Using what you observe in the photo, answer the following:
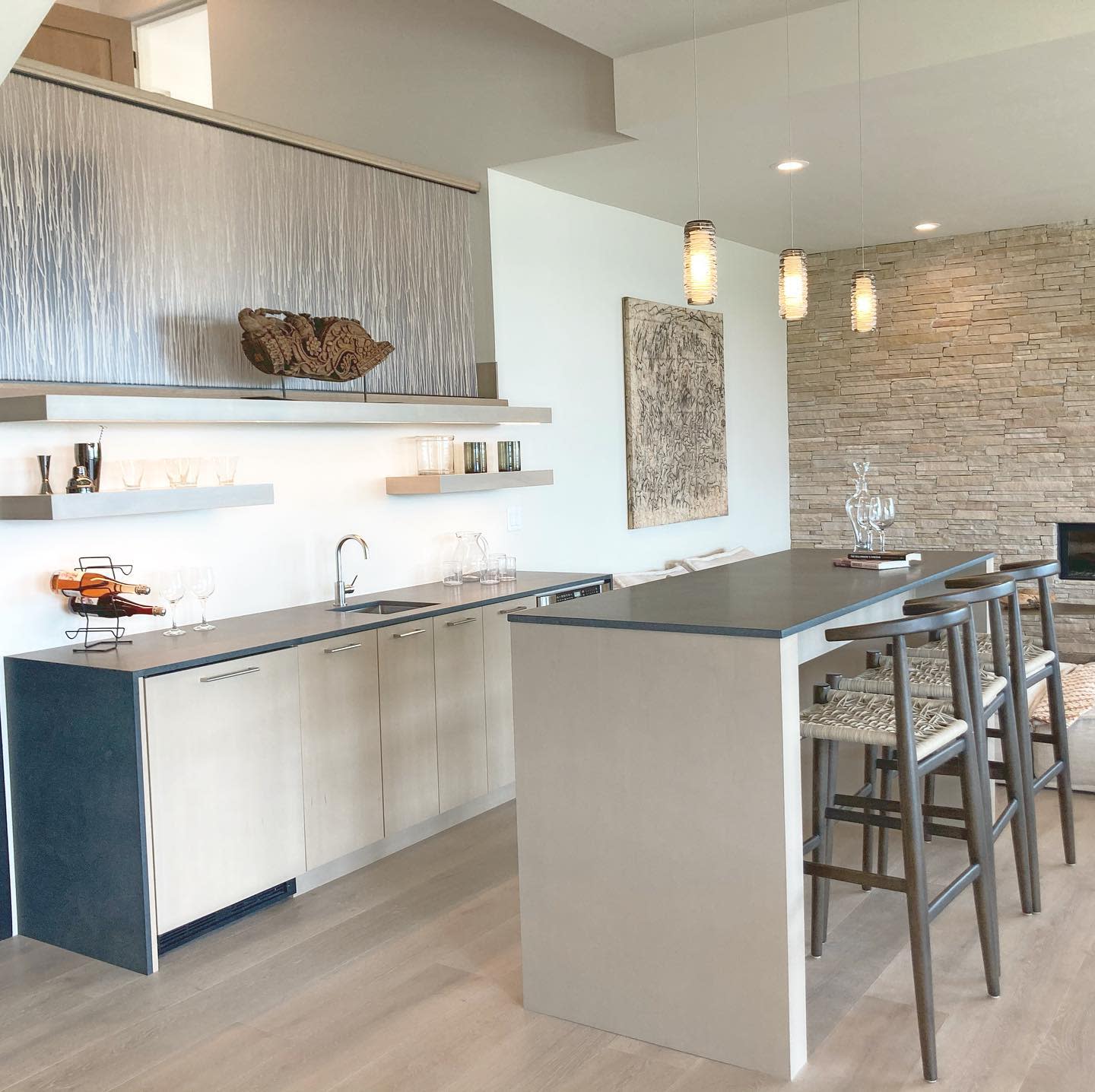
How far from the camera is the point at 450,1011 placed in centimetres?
288

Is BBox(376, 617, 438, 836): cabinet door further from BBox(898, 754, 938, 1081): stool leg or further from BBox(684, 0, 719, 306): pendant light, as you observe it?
BBox(898, 754, 938, 1081): stool leg

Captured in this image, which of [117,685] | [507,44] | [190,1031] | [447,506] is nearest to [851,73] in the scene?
[507,44]

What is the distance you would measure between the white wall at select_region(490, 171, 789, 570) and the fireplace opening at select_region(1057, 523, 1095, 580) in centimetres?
194

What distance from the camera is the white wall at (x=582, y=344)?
521 centimetres

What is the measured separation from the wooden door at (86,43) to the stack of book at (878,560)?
416 centimetres

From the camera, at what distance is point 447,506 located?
4988mm

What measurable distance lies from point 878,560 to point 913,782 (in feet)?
4.39

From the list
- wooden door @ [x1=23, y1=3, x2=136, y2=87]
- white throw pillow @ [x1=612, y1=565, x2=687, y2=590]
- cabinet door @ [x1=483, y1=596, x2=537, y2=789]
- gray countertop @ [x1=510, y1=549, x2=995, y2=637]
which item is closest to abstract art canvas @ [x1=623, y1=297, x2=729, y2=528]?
white throw pillow @ [x1=612, y1=565, x2=687, y2=590]

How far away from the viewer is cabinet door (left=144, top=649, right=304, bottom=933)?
315 centimetres

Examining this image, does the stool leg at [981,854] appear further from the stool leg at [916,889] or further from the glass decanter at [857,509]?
the glass decanter at [857,509]

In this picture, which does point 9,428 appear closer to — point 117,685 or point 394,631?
point 117,685

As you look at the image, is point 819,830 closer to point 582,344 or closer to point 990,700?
point 990,700

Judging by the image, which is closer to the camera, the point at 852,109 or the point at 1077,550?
the point at 852,109

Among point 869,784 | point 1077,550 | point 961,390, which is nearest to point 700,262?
point 869,784
